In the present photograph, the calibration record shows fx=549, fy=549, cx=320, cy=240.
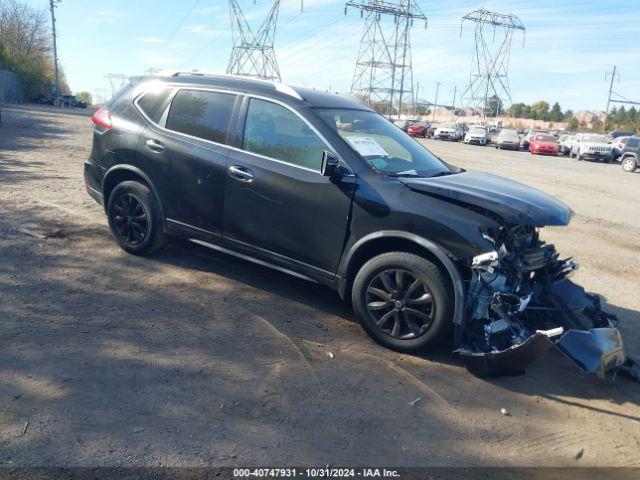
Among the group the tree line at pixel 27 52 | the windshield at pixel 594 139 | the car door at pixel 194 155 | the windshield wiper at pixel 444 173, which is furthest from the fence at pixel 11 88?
the windshield wiper at pixel 444 173

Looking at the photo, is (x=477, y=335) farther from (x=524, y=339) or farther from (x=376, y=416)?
(x=376, y=416)

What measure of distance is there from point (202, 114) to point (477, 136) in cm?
4417

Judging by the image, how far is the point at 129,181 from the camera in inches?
221

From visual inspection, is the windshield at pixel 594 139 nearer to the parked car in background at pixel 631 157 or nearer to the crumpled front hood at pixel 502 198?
the parked car in background at pixel 631 157

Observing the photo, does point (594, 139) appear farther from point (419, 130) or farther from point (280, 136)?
point (280, 136)

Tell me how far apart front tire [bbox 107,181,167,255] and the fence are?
52617 millimetres

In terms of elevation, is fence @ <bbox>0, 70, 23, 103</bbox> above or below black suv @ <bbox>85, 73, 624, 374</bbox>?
above

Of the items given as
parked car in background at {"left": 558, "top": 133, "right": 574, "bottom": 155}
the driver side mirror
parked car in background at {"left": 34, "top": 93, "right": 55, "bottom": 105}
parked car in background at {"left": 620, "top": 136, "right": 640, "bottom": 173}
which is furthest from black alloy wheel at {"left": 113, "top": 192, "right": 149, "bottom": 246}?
parked car in background at {"left": 34, "top": 93, "right": 55, "bottom": 105}

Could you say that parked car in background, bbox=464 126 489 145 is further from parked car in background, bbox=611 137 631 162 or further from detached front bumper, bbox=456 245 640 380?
detached front bumper, bbox=456 245 640 380

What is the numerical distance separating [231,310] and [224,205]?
950mm

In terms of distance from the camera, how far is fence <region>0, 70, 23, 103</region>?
169ft

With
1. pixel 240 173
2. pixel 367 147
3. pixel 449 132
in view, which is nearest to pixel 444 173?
pixel 367 147

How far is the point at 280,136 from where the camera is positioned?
4809mm

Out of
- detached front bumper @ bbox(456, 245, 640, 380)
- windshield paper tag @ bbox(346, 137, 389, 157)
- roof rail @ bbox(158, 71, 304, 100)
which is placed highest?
roof rail @ bbox(158, 71, 304, 100)
